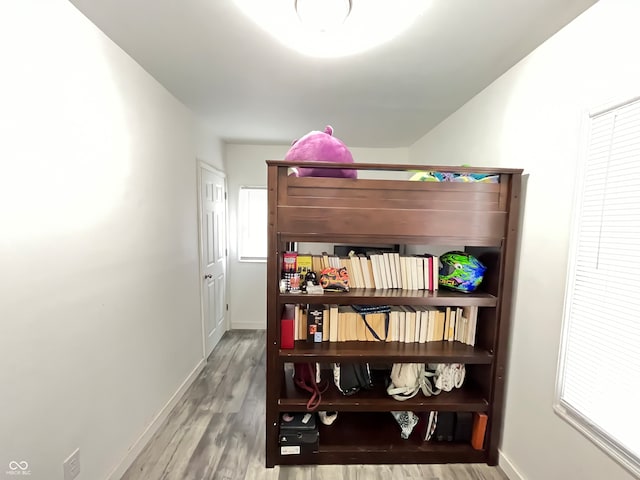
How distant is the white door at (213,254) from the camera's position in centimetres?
284

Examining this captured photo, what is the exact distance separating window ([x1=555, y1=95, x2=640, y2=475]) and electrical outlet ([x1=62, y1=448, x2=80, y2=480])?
231 cm

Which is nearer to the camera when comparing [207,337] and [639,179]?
[639,179]

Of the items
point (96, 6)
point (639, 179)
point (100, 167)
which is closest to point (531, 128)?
point (639, 179)

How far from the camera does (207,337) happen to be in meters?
2.98

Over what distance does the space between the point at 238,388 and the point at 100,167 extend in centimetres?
207

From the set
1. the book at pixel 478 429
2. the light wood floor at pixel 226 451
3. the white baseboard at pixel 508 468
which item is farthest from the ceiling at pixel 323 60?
the light wood floor at pixel 226 451

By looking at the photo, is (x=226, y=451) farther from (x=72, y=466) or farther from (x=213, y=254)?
(x=213, y=254)

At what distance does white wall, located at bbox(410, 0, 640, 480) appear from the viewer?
1.11 meters

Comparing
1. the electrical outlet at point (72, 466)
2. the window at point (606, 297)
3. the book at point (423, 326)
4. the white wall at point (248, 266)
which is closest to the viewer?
the window at point (606, 297)

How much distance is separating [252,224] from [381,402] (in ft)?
9.14

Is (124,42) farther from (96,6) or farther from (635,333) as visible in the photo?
(635,333)

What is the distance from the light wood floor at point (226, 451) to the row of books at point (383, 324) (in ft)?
2.56

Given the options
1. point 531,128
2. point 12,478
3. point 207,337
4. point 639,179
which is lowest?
point 207,337

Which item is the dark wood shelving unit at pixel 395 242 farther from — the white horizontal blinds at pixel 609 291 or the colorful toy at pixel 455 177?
the white horizontal blinds at pixel 609 291
